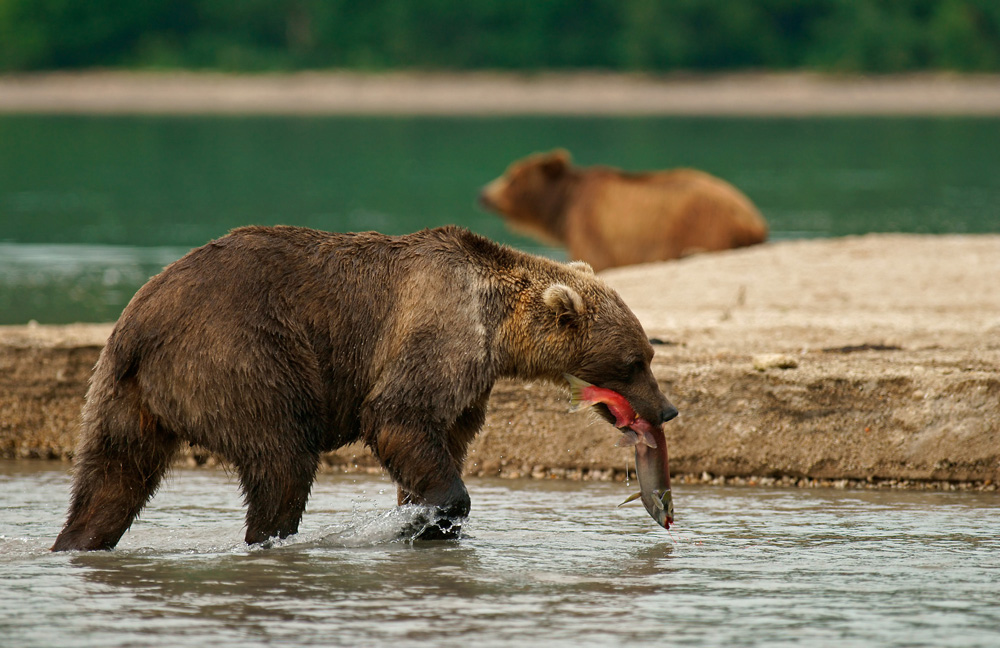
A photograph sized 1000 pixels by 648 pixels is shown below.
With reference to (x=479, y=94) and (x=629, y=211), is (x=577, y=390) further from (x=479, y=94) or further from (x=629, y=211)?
(x=479, y=94)

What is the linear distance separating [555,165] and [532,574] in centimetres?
1006

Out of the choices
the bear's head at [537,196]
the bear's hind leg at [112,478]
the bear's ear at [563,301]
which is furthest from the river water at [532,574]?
the bear's head at [537,196]

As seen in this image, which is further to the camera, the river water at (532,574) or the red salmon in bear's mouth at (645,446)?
the red salmon in bear's mouth at (645,446)

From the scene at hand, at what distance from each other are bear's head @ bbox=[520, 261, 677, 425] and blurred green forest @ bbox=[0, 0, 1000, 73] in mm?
54689

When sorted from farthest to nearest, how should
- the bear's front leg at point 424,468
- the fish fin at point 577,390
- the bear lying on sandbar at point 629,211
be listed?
the bear lying on sandbar at point 629,211 < the fish fin at point 577,390 < the bear's front leg at point 424,468

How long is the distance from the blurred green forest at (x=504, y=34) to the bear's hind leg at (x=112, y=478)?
2188 inches

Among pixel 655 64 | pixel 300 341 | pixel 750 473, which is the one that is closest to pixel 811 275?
pixel 750 473

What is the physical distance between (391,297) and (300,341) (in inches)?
16.2

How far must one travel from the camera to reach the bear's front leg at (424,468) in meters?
5.84

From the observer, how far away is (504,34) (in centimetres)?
6562

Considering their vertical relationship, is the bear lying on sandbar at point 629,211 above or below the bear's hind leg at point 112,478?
above

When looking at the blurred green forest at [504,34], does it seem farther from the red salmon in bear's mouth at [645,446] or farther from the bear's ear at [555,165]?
the red salmon in bear's mouth at [645,446]

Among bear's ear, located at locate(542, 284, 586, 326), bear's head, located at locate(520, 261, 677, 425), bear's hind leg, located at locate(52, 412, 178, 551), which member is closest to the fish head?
bear's head, located at locate(520, 261, 677, 425)


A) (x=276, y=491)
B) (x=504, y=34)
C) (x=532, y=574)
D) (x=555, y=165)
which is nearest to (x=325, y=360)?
(x=276, y=491)
